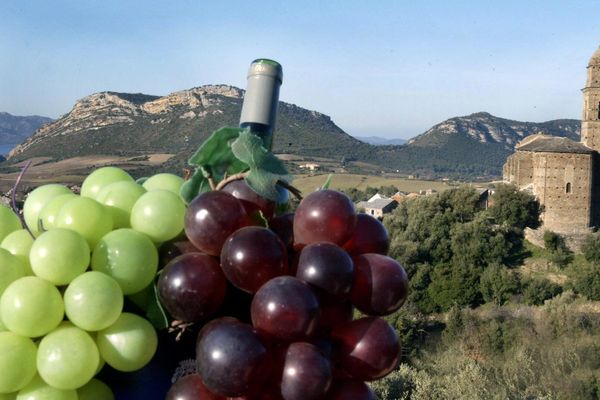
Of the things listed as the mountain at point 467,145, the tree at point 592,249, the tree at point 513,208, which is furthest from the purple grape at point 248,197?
the mountain at point 467,145

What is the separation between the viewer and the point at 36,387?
125 centimetres

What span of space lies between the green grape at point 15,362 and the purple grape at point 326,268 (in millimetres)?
540

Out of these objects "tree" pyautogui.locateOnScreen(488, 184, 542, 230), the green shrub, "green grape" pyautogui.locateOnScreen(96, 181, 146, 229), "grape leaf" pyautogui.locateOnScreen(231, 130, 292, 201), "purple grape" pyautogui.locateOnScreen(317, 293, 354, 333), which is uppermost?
"grape leaf" pyautogui.locateOnScreen(231, 130, 292, 201)

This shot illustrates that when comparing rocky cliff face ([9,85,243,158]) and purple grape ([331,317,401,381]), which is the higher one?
rocky cliff face ([9,85,243,158])

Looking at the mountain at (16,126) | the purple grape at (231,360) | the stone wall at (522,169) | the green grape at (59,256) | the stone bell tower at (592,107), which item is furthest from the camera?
the mountain at (16,126)

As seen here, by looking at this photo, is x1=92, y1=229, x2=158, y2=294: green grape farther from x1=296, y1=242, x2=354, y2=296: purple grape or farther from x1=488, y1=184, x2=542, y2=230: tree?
x1=488, y1=184, x2=542, y2=230: tree

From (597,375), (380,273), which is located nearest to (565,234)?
(597,375)

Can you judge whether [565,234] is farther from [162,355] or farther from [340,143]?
[340,143]

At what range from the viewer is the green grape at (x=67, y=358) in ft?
3.92

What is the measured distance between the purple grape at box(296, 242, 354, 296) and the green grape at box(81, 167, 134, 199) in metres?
0.60

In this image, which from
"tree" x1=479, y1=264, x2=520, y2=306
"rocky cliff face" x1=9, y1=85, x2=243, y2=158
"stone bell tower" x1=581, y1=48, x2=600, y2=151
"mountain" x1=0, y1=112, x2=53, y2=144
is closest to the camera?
"tree" x1=479, y1=264, x2=520, y2=306

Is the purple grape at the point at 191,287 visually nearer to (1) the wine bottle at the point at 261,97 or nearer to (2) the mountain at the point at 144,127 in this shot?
(1) the wine bottle at the point at 261,97

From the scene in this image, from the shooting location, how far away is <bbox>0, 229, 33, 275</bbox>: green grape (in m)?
1.33

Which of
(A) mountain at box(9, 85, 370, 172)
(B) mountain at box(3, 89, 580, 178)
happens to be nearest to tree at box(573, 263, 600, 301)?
(B) mountain at box(3, 89, 580, 178)
